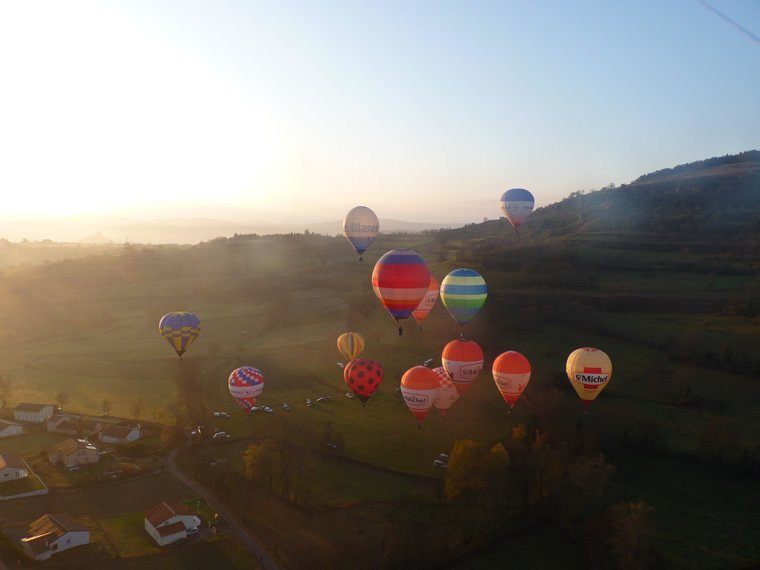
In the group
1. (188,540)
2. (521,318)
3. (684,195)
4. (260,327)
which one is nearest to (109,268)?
(260,327)

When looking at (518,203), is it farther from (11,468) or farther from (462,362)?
(11,468)

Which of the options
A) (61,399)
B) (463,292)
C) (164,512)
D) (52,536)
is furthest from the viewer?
(61,399)

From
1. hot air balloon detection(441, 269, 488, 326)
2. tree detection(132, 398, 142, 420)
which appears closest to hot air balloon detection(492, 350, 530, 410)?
hot air balloon detection(441, 269, 488, 326)

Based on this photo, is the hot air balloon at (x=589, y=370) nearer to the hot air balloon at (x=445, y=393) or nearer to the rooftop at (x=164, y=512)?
the hot air balloon at (x=445, y=393)

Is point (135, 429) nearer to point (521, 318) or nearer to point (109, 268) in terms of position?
point (521, 318)

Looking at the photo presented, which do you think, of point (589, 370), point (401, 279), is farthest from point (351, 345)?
point (589, 370)

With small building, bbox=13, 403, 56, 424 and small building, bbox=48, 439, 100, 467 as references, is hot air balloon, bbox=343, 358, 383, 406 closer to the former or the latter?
small building, bbox=48, 439, 100, 467
